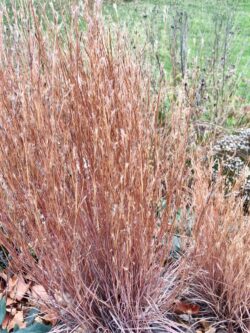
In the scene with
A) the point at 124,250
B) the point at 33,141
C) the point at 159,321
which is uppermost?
the point at 33,141

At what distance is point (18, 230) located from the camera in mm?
1891

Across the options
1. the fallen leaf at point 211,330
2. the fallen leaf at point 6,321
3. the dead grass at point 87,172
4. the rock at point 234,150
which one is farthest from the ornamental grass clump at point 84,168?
the rock at point 234,150

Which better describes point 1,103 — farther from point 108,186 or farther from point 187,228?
point 187,228

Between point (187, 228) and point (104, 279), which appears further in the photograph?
point (187, 228)

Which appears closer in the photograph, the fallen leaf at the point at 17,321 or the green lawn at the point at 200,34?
the fallen leaf at the point at 17,321

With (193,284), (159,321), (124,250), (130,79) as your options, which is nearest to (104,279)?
(124,250)

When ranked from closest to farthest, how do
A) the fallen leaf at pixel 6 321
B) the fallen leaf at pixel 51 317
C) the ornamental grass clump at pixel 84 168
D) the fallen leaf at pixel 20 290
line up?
1. the ornamental grass clump at pixel 84 168
2. the fallen leaf at pixel 51 317
3. the fallen leaf at pixel 6 321
4. the fallen leaf at pixel 20 290

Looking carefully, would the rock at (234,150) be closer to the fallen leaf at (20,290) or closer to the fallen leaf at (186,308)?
the fallen leaf at (186,308)

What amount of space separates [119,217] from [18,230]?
42 cm

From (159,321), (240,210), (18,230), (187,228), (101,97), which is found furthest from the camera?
(187,228)

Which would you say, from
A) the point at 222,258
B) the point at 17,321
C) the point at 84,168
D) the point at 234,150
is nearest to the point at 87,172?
the point at 84,168

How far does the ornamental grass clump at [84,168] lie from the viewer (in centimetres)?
176

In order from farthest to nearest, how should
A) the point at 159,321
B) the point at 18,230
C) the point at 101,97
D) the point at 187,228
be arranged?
1. the point at 187,228
2. the point at 159,321
3. the point at 18,230
4. the point at 101,97

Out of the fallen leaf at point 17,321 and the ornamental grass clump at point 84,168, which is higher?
the ornamental grass clump at point 84,168
